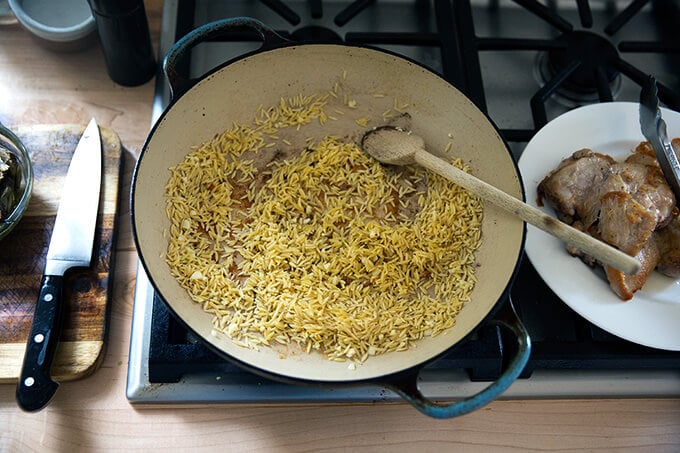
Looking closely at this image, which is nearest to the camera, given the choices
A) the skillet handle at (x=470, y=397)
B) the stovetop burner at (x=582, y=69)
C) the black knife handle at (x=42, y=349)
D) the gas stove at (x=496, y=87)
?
the skillet handle at (x=470, y=397)

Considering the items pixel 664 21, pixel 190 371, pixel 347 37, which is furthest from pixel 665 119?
pixel 190 371

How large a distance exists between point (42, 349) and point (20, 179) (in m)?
0.31

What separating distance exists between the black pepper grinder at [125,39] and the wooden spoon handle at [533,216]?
56 centimetres

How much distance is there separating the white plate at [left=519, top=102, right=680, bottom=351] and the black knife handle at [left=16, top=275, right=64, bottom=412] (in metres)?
0.76

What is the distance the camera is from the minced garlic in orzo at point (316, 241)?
1.05 m

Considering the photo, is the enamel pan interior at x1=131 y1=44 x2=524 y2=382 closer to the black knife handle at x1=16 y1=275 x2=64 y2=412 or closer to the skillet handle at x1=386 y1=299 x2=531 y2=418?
the skillet handle at x1=386 y1=299 x2=531 y2=418

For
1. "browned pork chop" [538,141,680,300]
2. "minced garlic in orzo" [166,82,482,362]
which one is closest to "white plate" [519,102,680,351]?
"browned pork chop" [538,141,680,300]

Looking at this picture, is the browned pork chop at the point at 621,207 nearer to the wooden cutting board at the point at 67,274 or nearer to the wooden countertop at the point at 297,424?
the wooden countertop at the point at 297,424

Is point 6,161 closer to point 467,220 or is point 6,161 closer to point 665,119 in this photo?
point 467,220

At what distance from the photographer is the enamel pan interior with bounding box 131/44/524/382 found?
100cm

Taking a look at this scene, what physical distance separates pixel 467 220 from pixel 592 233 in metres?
0.21

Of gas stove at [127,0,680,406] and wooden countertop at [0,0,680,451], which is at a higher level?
gas stove at [127,0,680,406]

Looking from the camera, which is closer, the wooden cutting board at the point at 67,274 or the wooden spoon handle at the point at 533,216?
the wooden spoon handle at the point at 533,216

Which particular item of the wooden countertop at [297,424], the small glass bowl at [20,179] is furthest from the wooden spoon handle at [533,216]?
the small glass bowl at [20,179]
